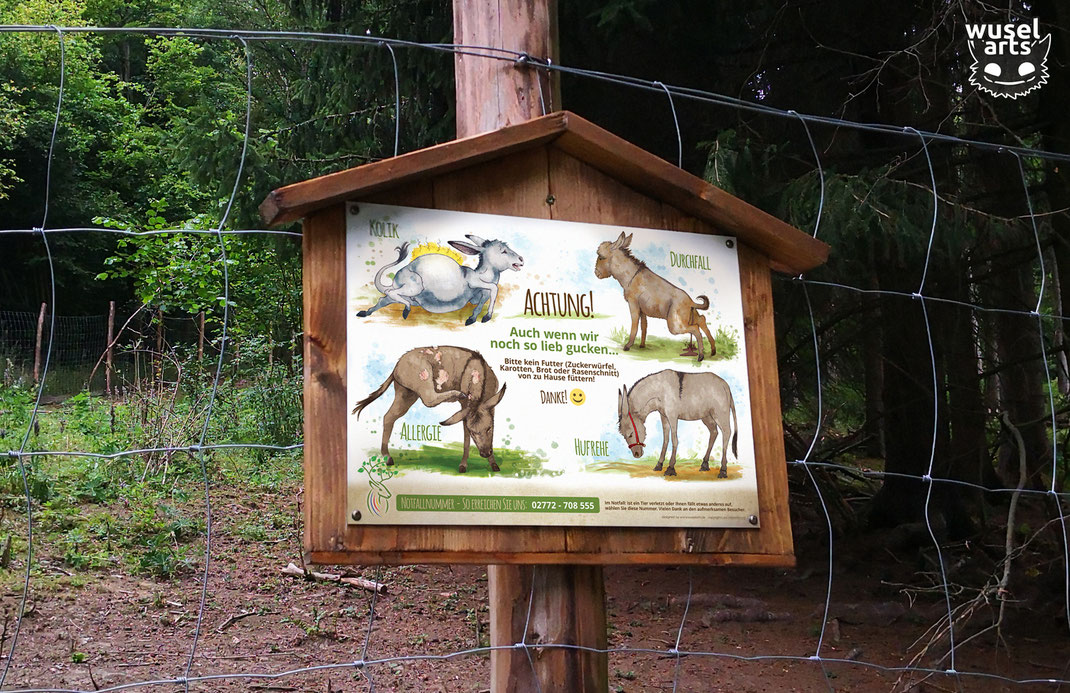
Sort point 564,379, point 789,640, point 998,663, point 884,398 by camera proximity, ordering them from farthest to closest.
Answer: point 884,398 < point 789,640 < point 998,663 < point 564,379

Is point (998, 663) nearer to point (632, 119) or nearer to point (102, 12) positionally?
point (632, 119)

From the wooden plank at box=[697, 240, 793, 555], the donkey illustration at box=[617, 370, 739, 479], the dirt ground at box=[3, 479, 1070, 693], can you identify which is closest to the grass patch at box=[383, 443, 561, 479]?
the donkey illustration at box=[617, 370, 739, 479]

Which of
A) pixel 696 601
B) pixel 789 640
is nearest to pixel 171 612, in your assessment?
pixel 696 601

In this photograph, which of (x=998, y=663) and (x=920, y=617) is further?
(x=920, y=617)

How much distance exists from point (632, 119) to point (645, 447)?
4124 mm

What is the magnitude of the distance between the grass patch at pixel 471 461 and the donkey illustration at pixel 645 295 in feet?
1.33

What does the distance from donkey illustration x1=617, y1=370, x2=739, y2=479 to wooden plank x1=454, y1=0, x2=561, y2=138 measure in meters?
0.86

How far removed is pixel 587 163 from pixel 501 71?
1.29 feet

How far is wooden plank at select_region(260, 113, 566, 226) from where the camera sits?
223cm

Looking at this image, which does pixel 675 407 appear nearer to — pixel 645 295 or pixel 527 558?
pixel 645 295

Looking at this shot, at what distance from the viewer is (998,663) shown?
545cm

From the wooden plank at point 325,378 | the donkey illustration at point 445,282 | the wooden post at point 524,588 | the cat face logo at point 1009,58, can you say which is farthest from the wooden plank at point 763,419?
the cat face logo at point 1009,58

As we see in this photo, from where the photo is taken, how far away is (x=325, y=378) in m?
2.21

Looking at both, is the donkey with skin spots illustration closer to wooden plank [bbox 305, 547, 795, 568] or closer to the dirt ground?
wooden plank [bbox 305, 547, 795, 568]
